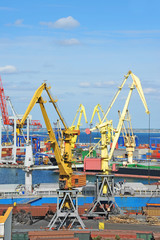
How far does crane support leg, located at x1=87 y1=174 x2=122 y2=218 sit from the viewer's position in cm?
5947

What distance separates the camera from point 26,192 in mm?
71500

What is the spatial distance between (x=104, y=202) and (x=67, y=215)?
41.3 ft

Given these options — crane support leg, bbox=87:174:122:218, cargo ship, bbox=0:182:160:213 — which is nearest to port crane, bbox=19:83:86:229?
crane support leg, bbox=87:174:122:218

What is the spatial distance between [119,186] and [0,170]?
70740 mm

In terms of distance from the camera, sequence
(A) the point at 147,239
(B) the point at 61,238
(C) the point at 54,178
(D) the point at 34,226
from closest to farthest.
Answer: (B) the point at 61,238
(A) the point at 147,239
(D) the point at 34,226
(C) the point at 54,178

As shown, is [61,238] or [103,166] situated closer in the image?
[61,238]

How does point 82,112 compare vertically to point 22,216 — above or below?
above

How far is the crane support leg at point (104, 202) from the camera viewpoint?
59.5 meters

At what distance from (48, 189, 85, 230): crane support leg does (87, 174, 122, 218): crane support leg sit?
20.8 feet

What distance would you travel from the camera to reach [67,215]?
50625 mm

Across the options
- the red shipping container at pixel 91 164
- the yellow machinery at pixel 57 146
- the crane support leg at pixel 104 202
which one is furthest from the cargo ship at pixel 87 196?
the red shipping container at pixel 91 164

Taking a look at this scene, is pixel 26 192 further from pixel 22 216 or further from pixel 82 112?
pixel 82 112

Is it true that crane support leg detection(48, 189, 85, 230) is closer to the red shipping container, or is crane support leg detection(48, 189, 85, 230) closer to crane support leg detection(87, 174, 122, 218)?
crane support leg detection(87, 174, 122, 218)

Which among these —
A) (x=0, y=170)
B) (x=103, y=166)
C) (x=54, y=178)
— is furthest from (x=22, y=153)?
(x=103, y=166)
